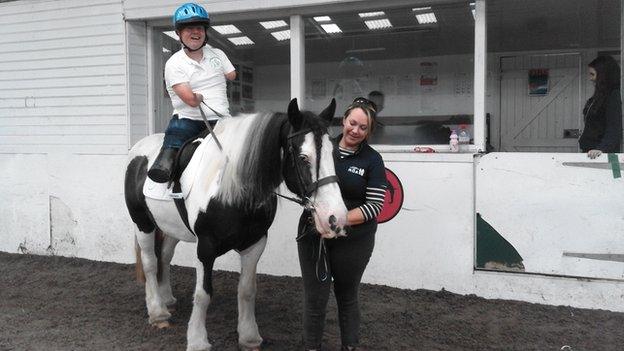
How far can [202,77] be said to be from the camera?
3.67 meters

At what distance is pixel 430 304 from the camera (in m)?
4.65

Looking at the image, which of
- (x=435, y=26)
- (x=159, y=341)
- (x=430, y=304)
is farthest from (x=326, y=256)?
(x=435, y=26)

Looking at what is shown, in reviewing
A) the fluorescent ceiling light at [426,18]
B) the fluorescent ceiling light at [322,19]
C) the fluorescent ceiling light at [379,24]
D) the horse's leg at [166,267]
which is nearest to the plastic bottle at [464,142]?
the fluorescent ceiling light at [426,18]

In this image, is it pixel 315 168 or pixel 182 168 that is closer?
pixel 315 168

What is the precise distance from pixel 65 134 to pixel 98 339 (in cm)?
322

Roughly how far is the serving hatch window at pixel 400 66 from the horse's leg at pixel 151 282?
2.79 meters

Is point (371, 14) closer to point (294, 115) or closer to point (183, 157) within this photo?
point (183, 157)

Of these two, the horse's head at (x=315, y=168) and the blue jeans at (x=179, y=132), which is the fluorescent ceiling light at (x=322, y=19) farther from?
the horse's head at (x=315, y=168)

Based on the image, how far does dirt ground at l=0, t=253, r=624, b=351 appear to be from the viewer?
3807mm

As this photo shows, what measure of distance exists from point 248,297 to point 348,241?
1.02 metres

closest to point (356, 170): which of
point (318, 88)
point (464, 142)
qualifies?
point (464, 142)

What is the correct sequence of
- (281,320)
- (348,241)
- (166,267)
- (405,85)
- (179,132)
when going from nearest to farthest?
1. (348,241)
2. (179,132)
3. (281,320)
4. (166,267)
5. (405,85)

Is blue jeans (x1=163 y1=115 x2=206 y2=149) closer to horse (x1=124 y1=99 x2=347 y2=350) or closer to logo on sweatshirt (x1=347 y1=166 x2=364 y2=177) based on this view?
horse (x1=124 y1=99 x2=347 y2=350)

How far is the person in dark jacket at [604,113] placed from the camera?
4.31m
